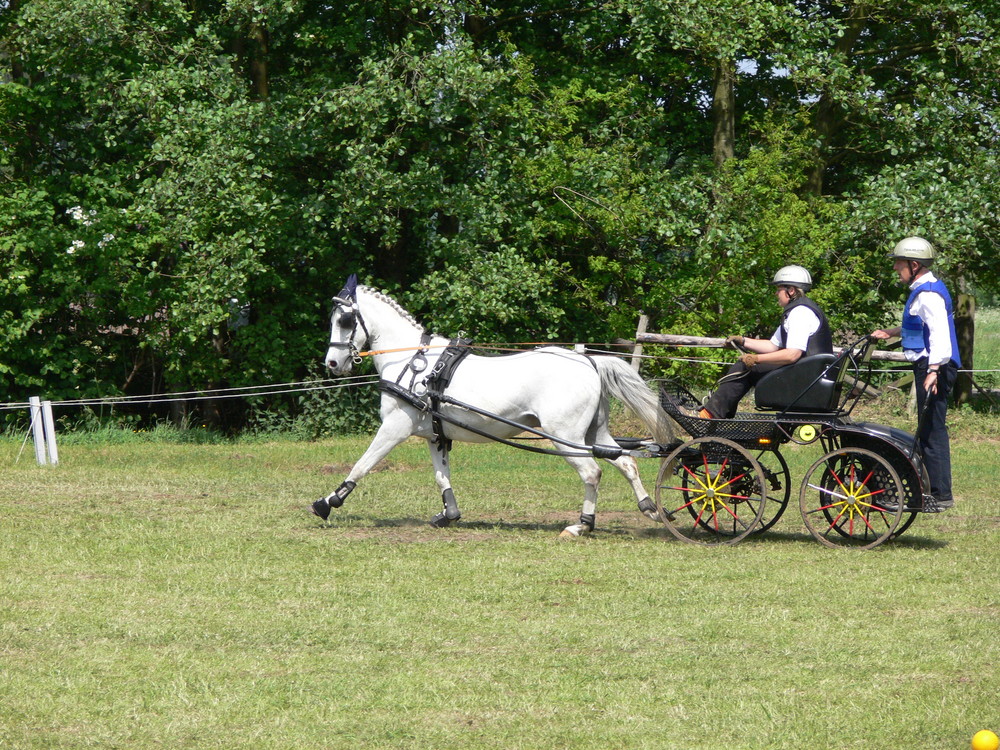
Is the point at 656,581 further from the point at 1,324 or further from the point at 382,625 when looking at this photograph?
the point at 1,324

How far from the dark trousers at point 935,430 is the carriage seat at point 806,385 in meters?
0.60

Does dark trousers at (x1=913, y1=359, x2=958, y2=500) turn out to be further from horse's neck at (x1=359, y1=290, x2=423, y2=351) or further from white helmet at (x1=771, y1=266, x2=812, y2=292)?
horse's neck at (x1=359, y1=290, x2=423, y2=351)

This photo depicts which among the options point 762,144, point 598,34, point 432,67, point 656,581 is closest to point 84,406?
point 432,67

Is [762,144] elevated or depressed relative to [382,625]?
elevated

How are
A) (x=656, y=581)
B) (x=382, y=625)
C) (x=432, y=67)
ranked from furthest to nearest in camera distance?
(x=432, y=67) < (x=656, y=581) < (x=382, y=625)

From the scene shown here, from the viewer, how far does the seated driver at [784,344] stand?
9672 millimetres

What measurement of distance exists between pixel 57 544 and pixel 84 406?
11383 mm

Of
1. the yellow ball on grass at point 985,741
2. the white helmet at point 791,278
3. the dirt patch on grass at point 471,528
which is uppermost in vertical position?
the white helmet at point 791,278

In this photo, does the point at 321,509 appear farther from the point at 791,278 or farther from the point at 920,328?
the point at 920,328

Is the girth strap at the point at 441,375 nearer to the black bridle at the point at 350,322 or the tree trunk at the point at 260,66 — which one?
the black bridle at the point at 350,322

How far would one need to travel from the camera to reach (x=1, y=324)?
19.4 m

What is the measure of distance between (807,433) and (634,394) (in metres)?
1.54

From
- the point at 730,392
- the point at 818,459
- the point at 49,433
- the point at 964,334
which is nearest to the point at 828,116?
the point at 964,334

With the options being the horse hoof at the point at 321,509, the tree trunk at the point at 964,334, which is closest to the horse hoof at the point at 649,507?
the horse hoof at the point at 321,509
